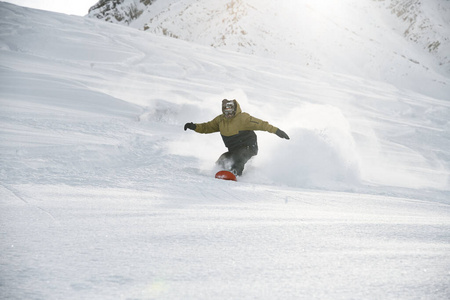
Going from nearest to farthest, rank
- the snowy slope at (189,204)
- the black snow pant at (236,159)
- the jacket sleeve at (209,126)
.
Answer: the snowy slope at (189,204)
the black snow pant at (236,159)
the jacket sleeve at (209,126)

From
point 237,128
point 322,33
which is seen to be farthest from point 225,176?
point 322,33

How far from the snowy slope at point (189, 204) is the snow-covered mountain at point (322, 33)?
2053 centimetres

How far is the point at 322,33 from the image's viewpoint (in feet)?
112

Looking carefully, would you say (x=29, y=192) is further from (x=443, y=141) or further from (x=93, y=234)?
(x=443, y=141)

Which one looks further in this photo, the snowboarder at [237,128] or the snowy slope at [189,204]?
the snowboarder at [237,128]

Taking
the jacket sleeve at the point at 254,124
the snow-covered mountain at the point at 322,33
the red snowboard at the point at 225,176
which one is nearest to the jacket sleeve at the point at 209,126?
the jacket sleeve at the point at 254,124

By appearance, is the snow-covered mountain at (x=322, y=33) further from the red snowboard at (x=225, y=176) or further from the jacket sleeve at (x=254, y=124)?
the red snowboard at (x=225, y=176)

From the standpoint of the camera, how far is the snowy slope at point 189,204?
1.35m

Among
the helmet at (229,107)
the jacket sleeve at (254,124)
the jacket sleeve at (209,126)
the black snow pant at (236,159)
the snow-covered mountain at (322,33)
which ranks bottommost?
the black snow pant at (236,159)

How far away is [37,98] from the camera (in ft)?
25.1

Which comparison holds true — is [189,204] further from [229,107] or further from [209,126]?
[209,126]

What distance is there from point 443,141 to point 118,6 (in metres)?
62.6

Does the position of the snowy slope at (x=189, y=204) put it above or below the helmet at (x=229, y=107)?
below

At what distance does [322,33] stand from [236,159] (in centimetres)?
3217
